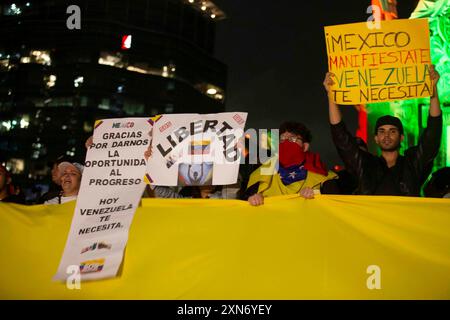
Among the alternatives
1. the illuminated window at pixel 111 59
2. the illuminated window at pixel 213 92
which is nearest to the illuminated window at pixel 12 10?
the illuminated window at pixel 111 59

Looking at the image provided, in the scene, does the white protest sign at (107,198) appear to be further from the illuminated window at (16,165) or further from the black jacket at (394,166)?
the illuminated window at (16,165)

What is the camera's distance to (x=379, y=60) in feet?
17.4

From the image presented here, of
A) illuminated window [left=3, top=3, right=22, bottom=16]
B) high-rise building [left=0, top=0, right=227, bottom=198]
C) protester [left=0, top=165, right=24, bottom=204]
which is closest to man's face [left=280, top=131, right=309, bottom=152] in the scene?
protester [left=0, top=165, right=24, bottom=204]

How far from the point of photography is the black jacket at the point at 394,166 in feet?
16.5

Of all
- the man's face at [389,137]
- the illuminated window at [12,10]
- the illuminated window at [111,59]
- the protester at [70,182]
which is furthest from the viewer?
the illuminated window at [12,10]

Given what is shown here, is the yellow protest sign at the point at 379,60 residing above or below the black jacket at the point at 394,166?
above

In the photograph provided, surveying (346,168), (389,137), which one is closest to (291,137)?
(346,168)

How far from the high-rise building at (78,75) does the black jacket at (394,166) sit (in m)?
64.7

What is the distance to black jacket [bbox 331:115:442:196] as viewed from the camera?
503 centimetres

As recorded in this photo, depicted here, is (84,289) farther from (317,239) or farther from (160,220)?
(317,239)

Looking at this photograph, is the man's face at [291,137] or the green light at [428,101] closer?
the man's face at [291,137]

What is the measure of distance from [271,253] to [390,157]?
4.77 ft

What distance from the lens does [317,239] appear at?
15.2 ft
